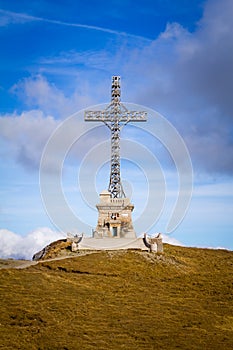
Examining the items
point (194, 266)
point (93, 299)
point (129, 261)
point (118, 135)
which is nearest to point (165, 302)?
point (93, 299)

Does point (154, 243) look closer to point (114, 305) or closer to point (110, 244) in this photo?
point (110, 244)

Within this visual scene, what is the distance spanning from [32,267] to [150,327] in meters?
17.0

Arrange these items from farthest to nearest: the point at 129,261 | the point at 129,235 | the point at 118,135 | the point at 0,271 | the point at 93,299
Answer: the point at 118,135 → the point at 129,235 → the point at 129,261 → the point at 0,271 → the point at 93,299

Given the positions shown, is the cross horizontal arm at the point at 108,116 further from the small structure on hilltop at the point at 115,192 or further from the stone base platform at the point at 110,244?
the stone base platform at the point at 110,244

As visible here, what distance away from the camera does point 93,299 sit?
26.0 meters

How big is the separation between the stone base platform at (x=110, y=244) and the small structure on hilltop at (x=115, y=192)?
2553mm

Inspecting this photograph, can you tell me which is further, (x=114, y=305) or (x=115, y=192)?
(x=115, y=192)

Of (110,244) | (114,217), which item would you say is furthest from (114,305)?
(114,217)

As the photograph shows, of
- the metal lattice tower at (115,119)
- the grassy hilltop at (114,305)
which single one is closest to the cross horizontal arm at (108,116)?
the metal lattice tower at (115,119)

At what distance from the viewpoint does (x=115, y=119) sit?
52969 millimetres

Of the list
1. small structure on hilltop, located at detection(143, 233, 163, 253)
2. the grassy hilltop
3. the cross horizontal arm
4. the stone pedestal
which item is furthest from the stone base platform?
the cross horizontal arm

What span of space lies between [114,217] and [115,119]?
40.1 feet

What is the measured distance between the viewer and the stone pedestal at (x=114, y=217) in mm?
48188

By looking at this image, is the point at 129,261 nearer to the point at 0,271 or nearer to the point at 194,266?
the point at 194,266
